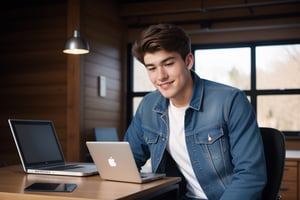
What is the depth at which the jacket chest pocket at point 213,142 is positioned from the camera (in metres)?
1.87

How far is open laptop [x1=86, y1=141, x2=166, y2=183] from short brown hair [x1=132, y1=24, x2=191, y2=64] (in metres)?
0.46

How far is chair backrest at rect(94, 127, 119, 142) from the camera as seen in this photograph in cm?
511

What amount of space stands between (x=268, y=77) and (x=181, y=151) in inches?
149

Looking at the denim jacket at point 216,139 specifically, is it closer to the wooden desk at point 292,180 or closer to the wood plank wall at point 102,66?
the wooden desk at point 292,180

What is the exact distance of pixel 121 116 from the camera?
5965 mm

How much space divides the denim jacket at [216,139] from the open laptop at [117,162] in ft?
0.76

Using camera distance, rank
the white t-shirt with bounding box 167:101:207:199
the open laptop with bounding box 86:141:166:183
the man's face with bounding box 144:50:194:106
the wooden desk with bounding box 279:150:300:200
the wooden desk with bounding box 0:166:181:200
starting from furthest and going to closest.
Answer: the wooden desk with bounding box 279:150:300:200, the white t-shirt with bounding box 167:101:207:199, the man's face with bounding box 144:50:194:106, the open laptop with bounding box 86:141:166:183, the wooden desk with bounding box 0:166:181:200

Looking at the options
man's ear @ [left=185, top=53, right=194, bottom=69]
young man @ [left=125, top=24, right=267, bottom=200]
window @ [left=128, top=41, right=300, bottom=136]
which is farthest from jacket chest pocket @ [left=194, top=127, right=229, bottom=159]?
window @ [left=128, top=41, right=300, bottom=136]

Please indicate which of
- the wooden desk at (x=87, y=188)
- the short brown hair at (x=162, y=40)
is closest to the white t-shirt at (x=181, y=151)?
the wooden desk at (x=87, y=188)

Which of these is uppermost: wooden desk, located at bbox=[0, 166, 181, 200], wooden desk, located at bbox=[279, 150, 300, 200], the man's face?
the man's face

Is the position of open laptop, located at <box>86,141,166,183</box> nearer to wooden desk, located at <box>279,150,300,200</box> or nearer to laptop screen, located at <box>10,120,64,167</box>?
laptop screen, located at <box>10,120,64,167</box>

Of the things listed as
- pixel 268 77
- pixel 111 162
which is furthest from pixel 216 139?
pixel 268 77

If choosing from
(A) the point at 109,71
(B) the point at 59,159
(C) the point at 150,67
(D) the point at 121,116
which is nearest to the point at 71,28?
(A) the point at 109,71

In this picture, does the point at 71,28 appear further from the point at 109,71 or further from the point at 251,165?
the point at 251,165
